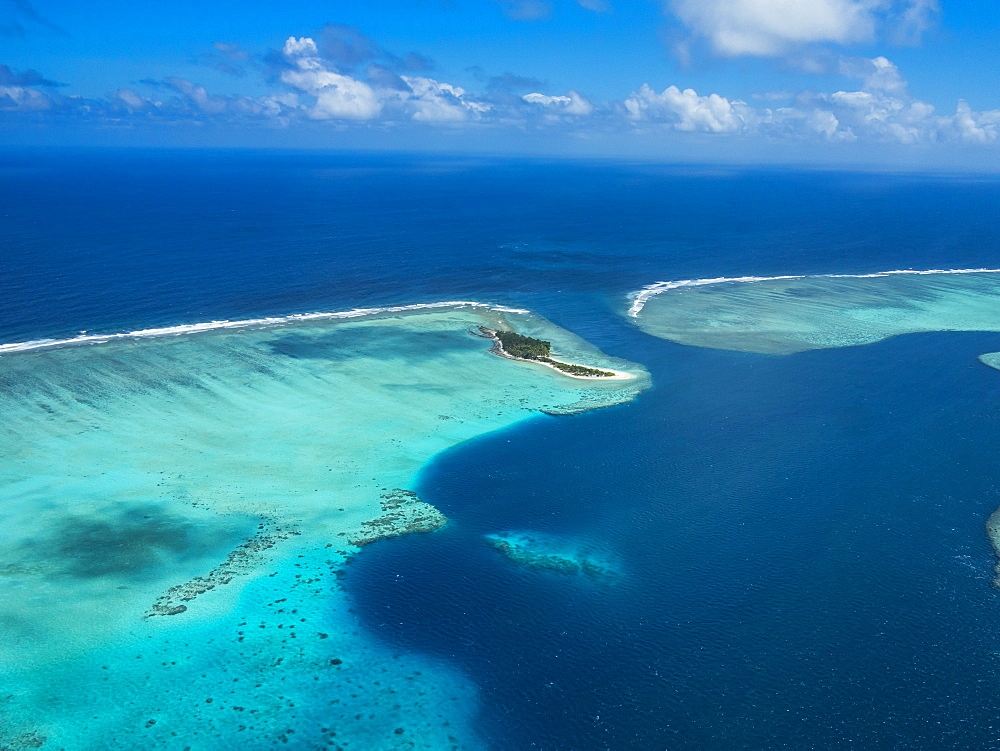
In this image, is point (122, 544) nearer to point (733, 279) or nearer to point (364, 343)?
point (364, 343)

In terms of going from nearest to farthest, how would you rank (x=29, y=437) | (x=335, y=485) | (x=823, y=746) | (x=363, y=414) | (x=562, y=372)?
1. (x=823, y=746)
2. (x=335, y=485)
3. (x=29, y=437)
4. (x=363, y=414)
5. (x=562, y=372)

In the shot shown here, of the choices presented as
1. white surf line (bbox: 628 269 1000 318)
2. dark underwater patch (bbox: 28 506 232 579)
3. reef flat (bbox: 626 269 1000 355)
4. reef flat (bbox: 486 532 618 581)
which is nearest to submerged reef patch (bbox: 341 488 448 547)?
reef flat (bbox: 486 532 618 581)

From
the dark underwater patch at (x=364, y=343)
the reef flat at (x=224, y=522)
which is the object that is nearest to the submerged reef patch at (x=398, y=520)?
the reef flat at (x=224, y=522)

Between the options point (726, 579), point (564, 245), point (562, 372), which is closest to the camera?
point (726, 579)

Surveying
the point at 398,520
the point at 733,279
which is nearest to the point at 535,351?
the point at 398,520

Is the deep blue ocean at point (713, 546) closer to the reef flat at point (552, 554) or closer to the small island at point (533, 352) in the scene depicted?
the reef flat at point (552, 554)

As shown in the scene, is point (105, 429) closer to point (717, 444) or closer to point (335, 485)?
point (335, 485)

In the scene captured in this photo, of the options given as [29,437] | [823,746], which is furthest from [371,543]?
[29,437]
